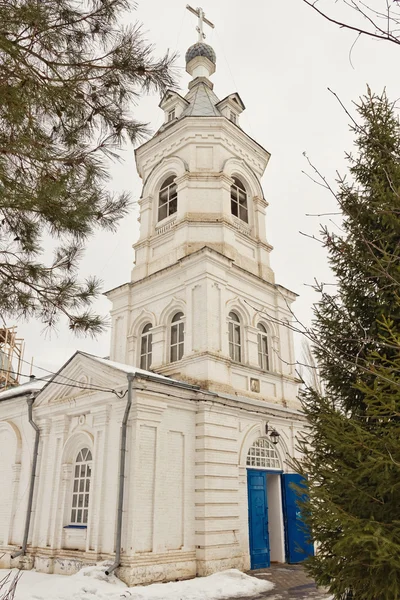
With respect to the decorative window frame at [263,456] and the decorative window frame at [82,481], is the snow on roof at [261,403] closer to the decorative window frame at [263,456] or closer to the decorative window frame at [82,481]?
the decorative window frame at [263,456]

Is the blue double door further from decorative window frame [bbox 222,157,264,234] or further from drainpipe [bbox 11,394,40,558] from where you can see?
decorative window frame [bbox 222,157,264,234]

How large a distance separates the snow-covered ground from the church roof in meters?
14.3

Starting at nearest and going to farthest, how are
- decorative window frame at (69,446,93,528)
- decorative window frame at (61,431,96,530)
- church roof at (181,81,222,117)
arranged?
decorative window frame at (69,446,93,528)
decorative window frame at (61,431,96,530)
church roof at (181,81,222,117)

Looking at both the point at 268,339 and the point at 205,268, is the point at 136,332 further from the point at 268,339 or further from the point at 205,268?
the point at 268,339

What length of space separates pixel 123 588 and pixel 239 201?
12.7m

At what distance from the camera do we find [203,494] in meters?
11.1

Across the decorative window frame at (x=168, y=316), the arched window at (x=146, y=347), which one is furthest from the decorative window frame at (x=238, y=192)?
the arched window at (x=146, y=347)

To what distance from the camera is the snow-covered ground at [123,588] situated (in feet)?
28.2

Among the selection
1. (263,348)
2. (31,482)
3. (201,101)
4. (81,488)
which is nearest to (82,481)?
(81,488)

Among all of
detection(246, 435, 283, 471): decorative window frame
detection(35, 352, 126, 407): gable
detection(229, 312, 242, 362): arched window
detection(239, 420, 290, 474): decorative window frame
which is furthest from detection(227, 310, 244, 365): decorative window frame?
detection(35, 352, 126, 407): gable

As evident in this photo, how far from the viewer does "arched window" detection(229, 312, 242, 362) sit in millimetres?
14164

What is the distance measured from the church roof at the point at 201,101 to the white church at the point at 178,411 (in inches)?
8.1

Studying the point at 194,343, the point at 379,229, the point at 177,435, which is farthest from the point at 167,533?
the point at 379,229

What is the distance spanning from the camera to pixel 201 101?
1823 centimetres
